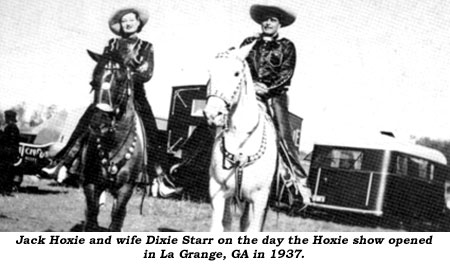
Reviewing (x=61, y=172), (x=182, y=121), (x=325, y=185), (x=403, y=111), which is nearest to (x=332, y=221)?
(x=325, y=185)

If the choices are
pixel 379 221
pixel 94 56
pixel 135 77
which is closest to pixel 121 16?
pixel 94 56

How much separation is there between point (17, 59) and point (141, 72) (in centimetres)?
106

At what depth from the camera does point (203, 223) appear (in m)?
3.24

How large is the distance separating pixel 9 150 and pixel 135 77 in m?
1.21

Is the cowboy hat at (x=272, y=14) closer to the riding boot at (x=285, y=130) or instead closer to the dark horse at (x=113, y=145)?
the riding boot at (x=285, y=130)

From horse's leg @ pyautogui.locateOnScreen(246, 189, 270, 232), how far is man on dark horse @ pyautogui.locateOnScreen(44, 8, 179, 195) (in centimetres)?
63

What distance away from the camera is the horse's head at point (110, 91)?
2984 mm

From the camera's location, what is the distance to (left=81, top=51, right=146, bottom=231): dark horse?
303 centimetres

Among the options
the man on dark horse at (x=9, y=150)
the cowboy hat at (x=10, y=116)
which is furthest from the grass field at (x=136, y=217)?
the cowboy hat at (x=10, y=116)

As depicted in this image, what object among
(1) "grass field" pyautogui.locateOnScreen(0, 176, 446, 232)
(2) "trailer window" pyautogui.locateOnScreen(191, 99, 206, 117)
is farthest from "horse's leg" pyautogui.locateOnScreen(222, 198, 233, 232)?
(2) "trailer window" pyautogui.locateOnScreen(191, 99, 206, 117)

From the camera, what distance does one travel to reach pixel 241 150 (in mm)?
2744

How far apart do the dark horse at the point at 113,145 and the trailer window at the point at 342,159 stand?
5.41 feet

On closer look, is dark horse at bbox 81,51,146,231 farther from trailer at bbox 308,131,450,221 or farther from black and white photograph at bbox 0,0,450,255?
trailer at bbox 308,131,450,221

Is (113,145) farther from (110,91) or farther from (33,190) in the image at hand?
(33,190)
